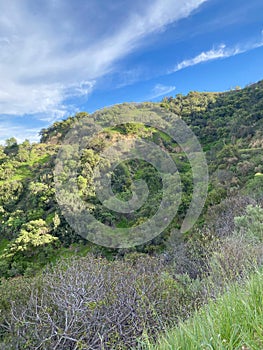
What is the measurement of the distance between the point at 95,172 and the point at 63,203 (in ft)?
17.0

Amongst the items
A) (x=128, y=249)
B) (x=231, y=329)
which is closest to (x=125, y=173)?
(x=128, y=249)

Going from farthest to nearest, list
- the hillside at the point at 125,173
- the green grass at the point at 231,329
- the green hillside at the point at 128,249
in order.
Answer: the hillside at the point at 125,173 < the green hillside at the point at 128,249 < the green grass at the point at 231,329

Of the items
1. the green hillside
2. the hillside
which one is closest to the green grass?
the green hillside

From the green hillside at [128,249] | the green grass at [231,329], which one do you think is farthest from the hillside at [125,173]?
the green grass at [231,329]

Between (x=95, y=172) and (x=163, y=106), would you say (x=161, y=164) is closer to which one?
(x=95, y=172)

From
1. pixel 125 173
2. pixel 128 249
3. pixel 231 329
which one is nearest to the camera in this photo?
pixel 231 329

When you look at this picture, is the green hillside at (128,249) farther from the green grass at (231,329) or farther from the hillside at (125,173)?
the green grass at (231,329)

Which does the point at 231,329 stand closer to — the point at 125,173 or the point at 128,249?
the point at 128,249

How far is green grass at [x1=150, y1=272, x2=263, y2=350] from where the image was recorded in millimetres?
1260

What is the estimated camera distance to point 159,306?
180 inches

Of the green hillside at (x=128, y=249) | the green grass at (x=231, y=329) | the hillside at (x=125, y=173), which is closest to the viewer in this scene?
the green grass at (x=231, y=329)

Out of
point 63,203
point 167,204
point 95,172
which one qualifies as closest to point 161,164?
point 95,172

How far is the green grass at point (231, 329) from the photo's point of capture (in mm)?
1260

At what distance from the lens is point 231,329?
1.38 m
